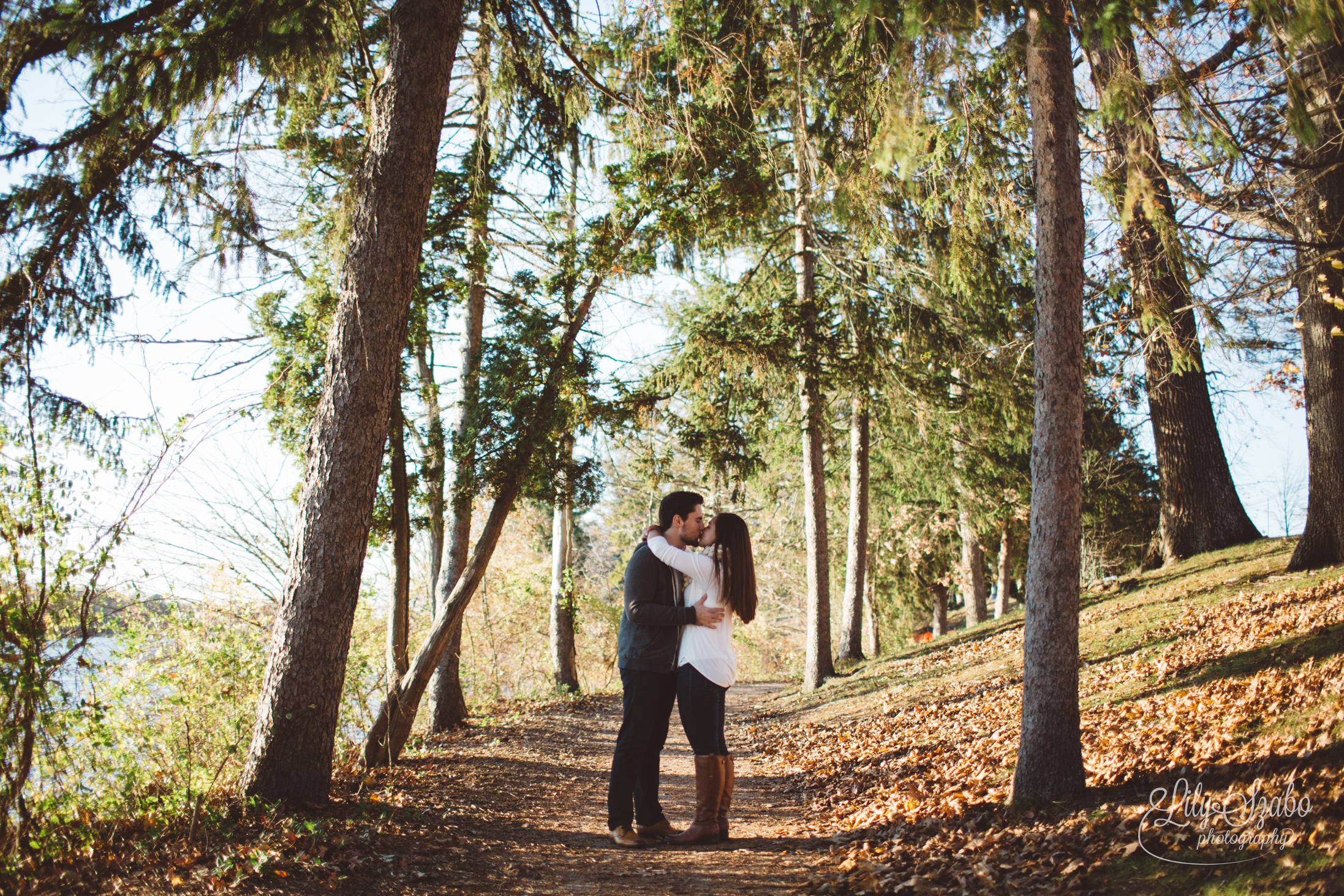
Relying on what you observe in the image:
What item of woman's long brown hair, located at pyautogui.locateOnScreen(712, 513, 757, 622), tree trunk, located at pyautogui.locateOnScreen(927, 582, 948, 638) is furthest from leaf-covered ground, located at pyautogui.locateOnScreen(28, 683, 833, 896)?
tree trunk, located at pyautogui.locateOnScreen(927, 582, 948, 638)

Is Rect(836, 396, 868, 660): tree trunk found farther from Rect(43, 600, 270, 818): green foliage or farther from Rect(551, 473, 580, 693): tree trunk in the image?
Rect(43, 600, 270, 818): green foliage

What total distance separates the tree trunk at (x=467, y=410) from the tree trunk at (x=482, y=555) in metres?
0.37

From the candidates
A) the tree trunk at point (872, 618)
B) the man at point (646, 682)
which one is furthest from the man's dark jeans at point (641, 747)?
the tree trunk at point (872, 618)

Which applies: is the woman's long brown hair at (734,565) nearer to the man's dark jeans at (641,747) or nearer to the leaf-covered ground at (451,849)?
the man's dark jeans at (641,747)

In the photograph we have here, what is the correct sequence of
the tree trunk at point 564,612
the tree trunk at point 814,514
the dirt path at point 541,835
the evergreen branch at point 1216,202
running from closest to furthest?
1. the dirt path at point 541,835
2. the evergreen branch at point 1216,202
3. the tree trunk at point 814,514
4. the tree trunk at point 564,612

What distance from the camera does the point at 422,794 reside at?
617cm

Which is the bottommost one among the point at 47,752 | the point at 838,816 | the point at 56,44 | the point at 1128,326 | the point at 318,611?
the point at 838,816

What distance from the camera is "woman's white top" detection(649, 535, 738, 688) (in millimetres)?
4938

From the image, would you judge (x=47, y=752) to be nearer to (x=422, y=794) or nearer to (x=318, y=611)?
(x=318, y=611)

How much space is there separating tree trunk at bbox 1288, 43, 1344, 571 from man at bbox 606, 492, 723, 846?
6931mm

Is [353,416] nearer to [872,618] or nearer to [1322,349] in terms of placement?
[1322,349]

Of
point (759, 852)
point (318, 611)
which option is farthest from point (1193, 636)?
point (318, 611)

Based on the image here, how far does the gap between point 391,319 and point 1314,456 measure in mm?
9177

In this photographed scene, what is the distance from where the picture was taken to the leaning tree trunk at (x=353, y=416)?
15.9 ft
